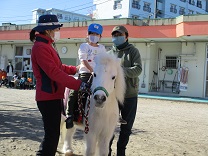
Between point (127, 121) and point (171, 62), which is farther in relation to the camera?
point (171, 62)

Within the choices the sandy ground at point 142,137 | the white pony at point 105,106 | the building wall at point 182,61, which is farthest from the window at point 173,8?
the white pony at point 105,106

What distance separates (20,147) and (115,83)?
2.34m

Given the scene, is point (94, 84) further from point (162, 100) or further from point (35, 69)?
point (162, 100)

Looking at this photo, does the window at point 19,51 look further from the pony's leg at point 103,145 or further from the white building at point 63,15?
the white building at point 63,15

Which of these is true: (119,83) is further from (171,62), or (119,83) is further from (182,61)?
(171,62)

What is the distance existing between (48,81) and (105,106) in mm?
934

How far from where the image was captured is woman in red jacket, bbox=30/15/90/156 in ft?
9.16

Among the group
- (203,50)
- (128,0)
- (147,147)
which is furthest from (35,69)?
(128,0)

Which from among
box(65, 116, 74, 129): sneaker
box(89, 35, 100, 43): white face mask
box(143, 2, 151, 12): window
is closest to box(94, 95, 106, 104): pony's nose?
box(65, 116, 74, 129): sneaker

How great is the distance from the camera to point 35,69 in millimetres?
2930

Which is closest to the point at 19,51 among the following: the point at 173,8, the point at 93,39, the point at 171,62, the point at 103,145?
the point at 171,62

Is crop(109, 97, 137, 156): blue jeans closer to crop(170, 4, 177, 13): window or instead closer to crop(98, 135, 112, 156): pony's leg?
crop(98, 135, 112, 156): pony's leg

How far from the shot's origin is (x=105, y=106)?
3.51 metres

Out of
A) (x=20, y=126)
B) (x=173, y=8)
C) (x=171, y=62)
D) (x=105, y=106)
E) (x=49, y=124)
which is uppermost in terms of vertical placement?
(x=173, y=8)
